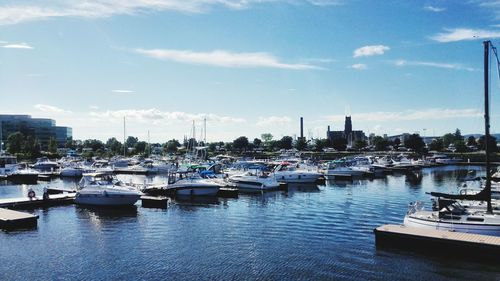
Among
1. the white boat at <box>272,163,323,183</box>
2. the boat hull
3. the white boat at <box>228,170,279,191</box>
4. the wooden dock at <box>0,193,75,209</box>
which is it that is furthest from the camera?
the white boat at <box>272,163,323,183</box>

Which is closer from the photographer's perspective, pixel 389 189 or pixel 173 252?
pixel 173 252

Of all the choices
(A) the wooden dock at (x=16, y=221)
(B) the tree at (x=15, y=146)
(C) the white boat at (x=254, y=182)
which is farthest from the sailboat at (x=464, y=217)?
(B) the tree at (x=15, y=146)

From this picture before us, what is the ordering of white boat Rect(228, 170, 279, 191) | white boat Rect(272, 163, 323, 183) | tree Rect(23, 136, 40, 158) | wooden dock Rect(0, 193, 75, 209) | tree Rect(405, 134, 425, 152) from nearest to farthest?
wooden dock Rect(0, 193, 75, 209)
white boat Rect(228, 170, 279, 191)
white boat Rect(272, 163, 323, 183)
tree Rect(23, 136, 40, 158)
tree Rect(405, 134, 425, 152)

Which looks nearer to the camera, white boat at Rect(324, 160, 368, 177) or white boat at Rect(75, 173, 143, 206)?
white boat at Rect(75, 173, 143, 206)

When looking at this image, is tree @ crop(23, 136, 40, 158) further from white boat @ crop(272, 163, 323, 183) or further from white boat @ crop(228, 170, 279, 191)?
white boat @ crop(228, 170, 279, 191)

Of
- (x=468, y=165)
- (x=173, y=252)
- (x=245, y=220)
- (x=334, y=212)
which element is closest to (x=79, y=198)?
(x=245, y=220)

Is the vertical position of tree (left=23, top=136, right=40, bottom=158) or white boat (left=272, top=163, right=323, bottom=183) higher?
tree (left=23, top=136, right=40, bottom=158)

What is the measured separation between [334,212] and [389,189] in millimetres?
26726

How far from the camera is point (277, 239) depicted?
34.8 metres

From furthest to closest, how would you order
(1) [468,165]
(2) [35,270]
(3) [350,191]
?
(1) [468,165] → (3) [350,191] → (2) [35,270]

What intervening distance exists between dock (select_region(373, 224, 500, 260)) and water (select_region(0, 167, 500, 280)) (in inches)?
42.0

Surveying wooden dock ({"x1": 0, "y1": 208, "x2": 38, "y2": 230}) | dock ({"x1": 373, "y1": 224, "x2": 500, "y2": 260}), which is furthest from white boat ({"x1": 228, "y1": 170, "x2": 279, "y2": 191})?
dock ({"x1": 373, "y1": 224, "x2": 500, "y2": 260})

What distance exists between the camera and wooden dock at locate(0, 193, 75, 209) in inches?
1940

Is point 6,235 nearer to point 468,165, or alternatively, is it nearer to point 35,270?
point 35,270
